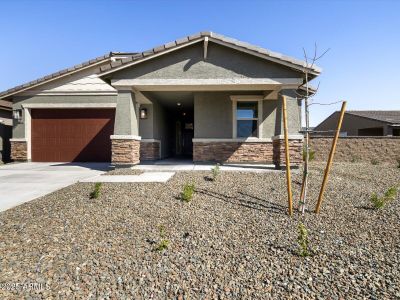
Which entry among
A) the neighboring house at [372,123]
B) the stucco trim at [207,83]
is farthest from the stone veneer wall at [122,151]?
the neighboring house at [372,123]

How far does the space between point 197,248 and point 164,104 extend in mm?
10948

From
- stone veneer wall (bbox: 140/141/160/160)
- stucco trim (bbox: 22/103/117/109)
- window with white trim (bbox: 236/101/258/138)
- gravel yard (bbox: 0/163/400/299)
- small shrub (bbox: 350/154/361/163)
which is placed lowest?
gravel yard (bbox: 0/163/400/299)

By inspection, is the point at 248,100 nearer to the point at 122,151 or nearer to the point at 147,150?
the point at 147,150

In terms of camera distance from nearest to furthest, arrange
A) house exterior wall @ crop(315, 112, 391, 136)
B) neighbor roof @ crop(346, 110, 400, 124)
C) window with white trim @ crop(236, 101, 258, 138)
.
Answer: window with white trim @ crop(236, 101, 258, 138) → house exterior wall @ crop(315, 112, 391, 136) → neighbor roof @ crop(346, 110, 400, 124)

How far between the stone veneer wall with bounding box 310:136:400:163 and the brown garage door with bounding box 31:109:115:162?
11525 mm

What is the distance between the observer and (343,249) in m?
3.02

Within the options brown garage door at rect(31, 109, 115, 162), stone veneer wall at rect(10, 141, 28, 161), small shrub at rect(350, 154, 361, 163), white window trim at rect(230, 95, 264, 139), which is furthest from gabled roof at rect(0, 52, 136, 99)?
small shrub at rect(350, 154, 361, 163)

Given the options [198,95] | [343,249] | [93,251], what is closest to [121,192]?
[93,251]

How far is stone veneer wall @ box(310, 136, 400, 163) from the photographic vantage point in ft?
40.5

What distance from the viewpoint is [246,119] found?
10.3 m

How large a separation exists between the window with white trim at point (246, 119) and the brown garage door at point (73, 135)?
22.3 feet

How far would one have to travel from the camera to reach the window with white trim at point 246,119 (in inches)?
406

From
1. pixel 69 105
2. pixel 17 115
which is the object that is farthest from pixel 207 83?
pixel 17 115

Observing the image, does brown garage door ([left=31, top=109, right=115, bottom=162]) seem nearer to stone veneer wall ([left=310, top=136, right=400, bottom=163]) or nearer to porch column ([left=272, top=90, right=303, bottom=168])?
porch column ([left=272, top=90, right=303, bottom=168])
